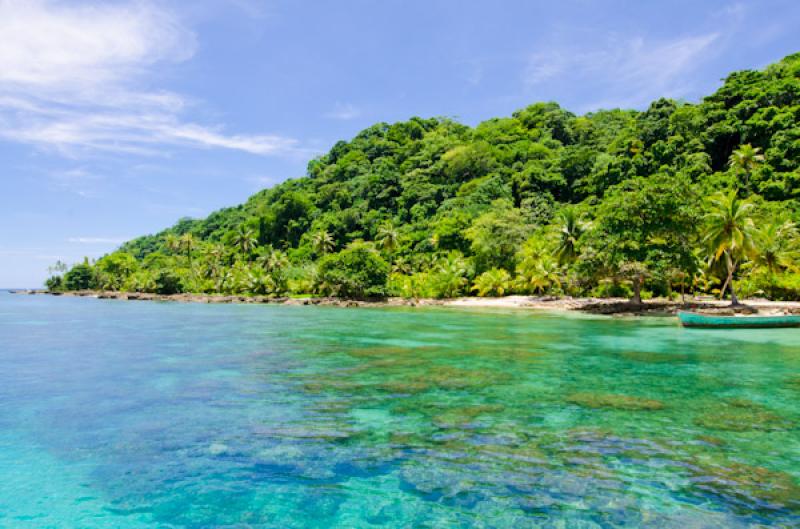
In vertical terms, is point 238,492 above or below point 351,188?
below

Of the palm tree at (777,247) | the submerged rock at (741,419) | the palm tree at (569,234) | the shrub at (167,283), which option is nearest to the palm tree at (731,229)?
the palm tree at (777,247)

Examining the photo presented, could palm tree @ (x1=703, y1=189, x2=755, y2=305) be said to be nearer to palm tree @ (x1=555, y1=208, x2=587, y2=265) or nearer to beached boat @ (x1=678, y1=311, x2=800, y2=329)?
→ beached boat @ (x1=678, y1=311, x2=800, y2=329)

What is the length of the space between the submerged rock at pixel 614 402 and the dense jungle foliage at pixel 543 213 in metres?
28.5

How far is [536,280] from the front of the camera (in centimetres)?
5184

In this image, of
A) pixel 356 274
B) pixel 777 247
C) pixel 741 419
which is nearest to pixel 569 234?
pixel 777 247

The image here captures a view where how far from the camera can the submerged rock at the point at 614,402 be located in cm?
1042

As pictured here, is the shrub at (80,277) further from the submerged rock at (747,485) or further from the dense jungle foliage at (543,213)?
the submerged rock at (747,485)

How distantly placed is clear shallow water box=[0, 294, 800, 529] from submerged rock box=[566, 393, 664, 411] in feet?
0.29

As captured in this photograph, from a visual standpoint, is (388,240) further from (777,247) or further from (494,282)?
(777,247)

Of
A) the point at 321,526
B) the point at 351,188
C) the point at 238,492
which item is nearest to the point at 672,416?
the point at 321,526

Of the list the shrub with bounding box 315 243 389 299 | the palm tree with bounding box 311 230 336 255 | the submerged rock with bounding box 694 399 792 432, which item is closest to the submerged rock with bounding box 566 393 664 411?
the submerged rock with bounding box 694 399 792 432

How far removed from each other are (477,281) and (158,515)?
54.7m

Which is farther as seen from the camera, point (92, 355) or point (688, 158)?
point (688, 158)

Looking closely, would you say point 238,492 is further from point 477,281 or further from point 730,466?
point 477,281
